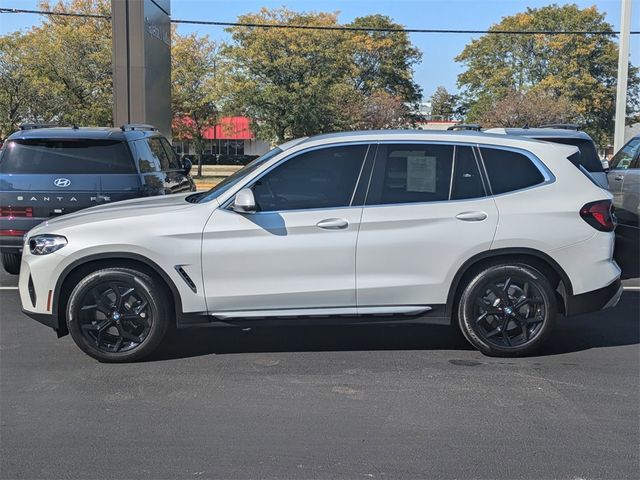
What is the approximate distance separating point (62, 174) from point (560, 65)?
45148 millimetres

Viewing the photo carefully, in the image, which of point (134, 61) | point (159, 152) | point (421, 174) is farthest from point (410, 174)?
point (134, 61)

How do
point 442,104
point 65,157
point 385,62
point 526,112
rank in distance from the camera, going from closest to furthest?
point 65,157, point 526,112, point 385,62, point 442,104

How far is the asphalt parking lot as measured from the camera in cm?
360

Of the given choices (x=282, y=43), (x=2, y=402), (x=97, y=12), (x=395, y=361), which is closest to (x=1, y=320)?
(x=2, y=402)

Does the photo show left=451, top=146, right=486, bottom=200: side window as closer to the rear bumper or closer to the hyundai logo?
the rear bumper

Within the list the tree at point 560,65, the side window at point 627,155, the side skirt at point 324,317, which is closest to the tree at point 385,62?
the tree at point 560,65

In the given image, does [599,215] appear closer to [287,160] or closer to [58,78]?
[287,160]

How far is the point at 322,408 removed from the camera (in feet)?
14.4

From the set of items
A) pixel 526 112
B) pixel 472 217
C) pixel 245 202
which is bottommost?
pixel 472 217

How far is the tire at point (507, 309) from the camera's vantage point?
17.2 feet

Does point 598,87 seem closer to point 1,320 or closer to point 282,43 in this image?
point 282,43

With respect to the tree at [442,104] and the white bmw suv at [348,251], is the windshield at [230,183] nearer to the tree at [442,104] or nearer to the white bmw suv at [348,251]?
the white bmw suv at [348,251]

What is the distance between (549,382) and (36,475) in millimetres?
3509

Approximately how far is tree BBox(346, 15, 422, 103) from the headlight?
44.8 m
